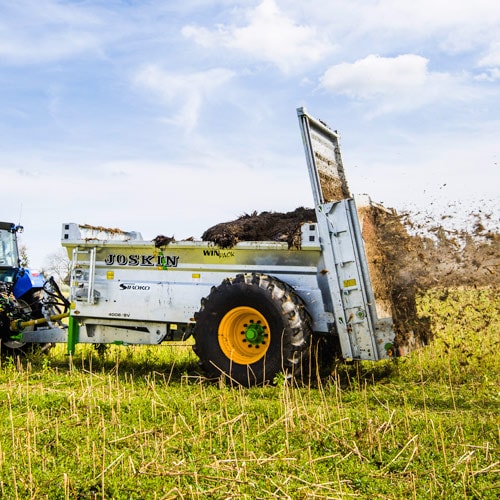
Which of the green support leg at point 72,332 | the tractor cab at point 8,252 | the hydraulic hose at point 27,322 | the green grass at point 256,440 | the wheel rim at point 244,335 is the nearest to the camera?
the green grass at point 256,440

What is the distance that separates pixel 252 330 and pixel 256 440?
98.9 inches

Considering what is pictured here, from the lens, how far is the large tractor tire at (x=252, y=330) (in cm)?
707

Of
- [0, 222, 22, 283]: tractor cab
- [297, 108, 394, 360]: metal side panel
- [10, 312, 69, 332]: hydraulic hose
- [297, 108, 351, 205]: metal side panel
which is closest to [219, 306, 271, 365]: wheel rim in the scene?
[297, 108, 394, 360]: metal side panel

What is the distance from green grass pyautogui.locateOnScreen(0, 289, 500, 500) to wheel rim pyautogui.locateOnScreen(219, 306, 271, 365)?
1.47ft

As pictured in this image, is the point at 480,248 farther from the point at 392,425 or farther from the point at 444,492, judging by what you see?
the point at 444,492

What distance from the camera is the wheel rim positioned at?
737cm

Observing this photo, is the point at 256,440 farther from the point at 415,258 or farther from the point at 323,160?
the point at 323,160

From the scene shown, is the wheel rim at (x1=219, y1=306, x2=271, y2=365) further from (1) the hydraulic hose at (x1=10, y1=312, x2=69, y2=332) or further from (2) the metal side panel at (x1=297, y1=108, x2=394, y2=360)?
(1) the hydraulic hose at (x1=10, y1=312, x2=69, y2=332)

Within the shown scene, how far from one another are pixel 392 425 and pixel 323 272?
8.05ft

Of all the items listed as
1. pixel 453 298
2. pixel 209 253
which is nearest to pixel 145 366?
pixel 209 253

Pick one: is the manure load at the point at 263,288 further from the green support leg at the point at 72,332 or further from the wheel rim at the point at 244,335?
the green support leg at the point at 72,332

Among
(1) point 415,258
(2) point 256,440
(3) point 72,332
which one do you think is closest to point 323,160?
(1) point 415,258

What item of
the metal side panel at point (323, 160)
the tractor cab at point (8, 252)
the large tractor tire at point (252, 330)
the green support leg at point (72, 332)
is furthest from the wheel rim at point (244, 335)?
the tractor cab at point (8, 252)

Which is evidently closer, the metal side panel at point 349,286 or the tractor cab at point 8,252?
the metal side panel at point 349,286
